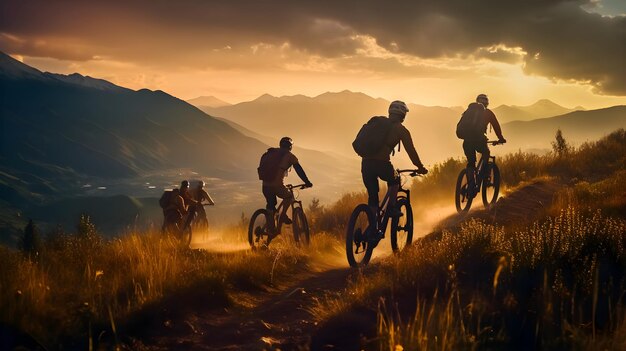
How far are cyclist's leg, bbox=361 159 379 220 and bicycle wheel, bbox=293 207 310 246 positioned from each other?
3150 millimetres

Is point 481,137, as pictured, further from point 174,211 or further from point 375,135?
point 174,211

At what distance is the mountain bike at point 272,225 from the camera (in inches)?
474

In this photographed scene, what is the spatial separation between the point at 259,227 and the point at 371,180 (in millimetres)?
3614

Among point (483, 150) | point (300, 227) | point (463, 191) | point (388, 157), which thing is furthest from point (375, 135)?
point (463, 191)

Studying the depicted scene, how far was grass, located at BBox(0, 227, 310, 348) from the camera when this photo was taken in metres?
4.98

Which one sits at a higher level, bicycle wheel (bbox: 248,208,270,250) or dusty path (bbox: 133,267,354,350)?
bicycle wheel (bbox: 248,208,270,250)

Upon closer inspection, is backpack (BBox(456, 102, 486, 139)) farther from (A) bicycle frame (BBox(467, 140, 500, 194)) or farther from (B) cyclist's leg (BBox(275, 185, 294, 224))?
(B) cyclist's leg (BBox(275, 185, 294, 224))

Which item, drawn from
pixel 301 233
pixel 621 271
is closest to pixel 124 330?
pixel 621 271

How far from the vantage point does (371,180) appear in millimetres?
9297

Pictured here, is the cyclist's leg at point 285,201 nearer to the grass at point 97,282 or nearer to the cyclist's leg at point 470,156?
the grass at point 97,282

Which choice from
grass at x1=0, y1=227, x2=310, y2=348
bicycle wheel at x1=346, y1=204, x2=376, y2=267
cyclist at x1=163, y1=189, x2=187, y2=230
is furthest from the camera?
cyclist at x1=163, y1=189, x2=187, y2=230

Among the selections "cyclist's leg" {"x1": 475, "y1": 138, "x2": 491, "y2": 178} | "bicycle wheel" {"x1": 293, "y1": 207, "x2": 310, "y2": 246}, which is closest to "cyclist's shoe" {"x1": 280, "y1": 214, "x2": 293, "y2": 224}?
"bicycle wheel" {"x1": 293, "y1": 207, "x2": 310, "y2": 246}

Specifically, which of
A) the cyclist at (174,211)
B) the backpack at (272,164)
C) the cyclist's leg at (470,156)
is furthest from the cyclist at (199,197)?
the cyclist's leg at (470,156)

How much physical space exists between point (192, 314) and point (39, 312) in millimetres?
1859
